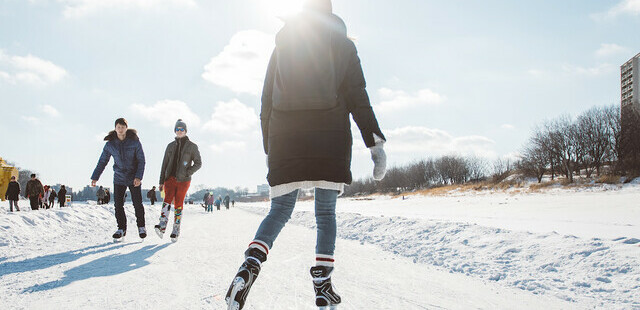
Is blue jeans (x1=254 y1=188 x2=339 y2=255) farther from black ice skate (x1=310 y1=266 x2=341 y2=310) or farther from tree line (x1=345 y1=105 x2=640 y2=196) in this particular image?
tree line (x1=345 y1=105 x2=640 y2=196)

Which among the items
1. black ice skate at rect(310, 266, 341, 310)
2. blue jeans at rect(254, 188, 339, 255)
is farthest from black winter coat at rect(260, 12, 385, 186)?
black ice skate at rect(310, 266, 341, 310)

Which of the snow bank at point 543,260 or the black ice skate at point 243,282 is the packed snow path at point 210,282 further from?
the black ice skate at point 243,282

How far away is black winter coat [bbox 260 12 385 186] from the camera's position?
6.42ft

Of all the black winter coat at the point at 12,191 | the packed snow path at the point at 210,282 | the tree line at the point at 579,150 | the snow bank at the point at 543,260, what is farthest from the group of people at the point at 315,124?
the tree line at the point at 579,150

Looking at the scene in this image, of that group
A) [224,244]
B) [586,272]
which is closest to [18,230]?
[224,244]

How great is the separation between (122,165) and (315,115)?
4.28 metres

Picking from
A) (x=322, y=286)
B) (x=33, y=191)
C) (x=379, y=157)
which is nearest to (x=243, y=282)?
(x=322, y=286)

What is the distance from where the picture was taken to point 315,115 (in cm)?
197

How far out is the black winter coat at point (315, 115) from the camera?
1.96 meters

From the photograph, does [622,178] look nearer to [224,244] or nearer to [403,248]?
[403,248]

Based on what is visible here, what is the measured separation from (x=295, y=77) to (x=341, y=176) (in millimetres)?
610

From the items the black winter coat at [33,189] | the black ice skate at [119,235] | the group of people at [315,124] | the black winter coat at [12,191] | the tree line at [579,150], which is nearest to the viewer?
the group of people at [315,124]

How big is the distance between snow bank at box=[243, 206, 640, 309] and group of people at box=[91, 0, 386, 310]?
1.73 metres

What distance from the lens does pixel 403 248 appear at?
4730mm
